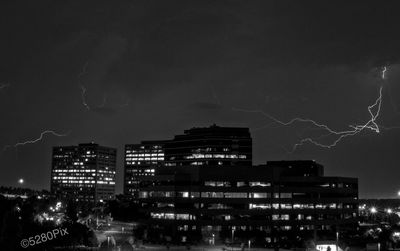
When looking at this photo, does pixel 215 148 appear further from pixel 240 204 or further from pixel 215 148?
pixel 240 204

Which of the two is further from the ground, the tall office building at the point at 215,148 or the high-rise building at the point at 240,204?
the tall office building at the point at 215,148

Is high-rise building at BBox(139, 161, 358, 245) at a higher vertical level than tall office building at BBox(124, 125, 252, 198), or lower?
lower

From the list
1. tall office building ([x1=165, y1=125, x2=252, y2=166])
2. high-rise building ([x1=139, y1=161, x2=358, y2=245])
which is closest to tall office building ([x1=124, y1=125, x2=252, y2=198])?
tall office building ([x1=165, y1=125, x2=252, y2=166])

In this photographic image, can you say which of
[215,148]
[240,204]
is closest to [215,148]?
[215,148]

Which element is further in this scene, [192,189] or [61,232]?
[192,189]

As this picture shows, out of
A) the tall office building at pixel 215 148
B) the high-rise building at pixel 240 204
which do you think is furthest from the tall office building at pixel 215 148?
the high-rise building at pixel 240 204

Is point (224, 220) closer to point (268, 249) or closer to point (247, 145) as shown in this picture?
point (268, 249)

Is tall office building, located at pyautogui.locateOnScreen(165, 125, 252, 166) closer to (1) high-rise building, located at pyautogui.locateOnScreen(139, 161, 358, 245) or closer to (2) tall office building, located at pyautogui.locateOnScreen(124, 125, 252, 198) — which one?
(2) tall office building, located at pyautogui.locateOnScreen(124, 125, 252, 198)

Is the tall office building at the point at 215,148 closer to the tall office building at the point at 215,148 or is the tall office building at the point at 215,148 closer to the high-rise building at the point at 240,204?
the tall office building at the point at 215,148

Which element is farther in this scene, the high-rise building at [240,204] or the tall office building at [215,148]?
the tall office building at [215,148]

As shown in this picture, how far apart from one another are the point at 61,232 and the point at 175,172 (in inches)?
1452

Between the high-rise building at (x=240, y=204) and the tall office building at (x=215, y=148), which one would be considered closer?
the high-rise building at (x=240, y=204)

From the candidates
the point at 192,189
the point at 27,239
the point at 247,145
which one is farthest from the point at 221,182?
the point at 247,145

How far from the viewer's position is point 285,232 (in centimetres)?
10275
